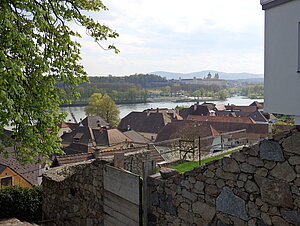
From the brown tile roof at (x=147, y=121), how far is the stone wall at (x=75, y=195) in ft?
126

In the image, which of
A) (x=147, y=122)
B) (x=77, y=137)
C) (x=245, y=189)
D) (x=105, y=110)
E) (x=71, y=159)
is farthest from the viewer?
(x=105, y=110)

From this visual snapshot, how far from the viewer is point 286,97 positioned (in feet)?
16.1

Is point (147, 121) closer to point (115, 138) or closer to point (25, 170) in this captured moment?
point (115, 138)

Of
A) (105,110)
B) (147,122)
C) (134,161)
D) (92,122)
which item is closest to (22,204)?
(134,161)

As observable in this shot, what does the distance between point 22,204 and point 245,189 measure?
9626 millimetres

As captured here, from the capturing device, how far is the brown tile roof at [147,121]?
49.3 metres

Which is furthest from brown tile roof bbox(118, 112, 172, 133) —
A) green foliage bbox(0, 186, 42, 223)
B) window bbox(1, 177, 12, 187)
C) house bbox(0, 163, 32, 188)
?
green foliage bbox(0, 186, 42, 223)

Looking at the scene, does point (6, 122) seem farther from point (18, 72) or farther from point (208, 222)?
point (208, 222)

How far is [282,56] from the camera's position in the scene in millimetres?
4906

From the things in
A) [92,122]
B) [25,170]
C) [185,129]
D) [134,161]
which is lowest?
[92,122]

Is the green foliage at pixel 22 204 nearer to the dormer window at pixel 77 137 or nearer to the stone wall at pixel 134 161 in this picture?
the stone wall at pixel 134 161

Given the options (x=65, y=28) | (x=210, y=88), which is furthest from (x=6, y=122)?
(x=210, y=88)

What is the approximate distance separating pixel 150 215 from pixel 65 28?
494 cm

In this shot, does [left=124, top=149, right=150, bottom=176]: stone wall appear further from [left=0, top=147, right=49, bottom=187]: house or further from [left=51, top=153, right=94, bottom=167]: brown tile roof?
[left=0, top=147, right=49, bottom=187]: house
